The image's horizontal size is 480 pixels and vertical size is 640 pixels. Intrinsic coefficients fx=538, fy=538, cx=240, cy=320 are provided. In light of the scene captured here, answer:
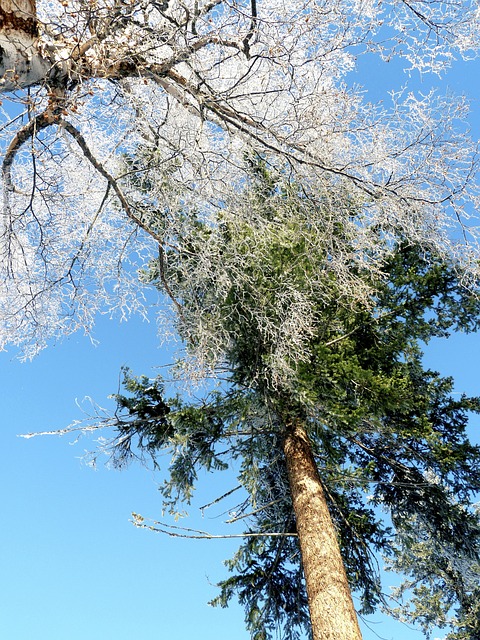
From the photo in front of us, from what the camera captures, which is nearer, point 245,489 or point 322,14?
point 322,14

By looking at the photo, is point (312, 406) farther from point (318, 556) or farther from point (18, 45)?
point (18, 45)

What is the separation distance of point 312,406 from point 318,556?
6.21ft

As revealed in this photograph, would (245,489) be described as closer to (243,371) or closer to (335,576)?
(243,371)

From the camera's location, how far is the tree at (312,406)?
20.9 ft

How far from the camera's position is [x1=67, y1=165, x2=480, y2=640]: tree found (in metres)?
6.37

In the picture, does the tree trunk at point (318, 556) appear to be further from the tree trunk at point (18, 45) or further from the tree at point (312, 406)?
the tree trunk at point (18, 45)

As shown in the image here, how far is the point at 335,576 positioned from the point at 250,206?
161 inches

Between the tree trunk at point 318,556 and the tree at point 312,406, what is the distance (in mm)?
19

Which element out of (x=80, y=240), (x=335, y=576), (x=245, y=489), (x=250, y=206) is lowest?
(x=335, y=576)

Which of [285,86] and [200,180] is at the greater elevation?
[285,86]

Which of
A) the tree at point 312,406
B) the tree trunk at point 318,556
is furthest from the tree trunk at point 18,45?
the tree trunk at point 318,556

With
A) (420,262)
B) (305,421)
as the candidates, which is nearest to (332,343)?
(305,421)

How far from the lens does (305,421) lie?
792 centimetres

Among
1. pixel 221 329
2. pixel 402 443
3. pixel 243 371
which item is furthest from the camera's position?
pixel 402 443
